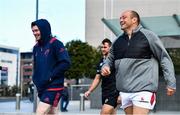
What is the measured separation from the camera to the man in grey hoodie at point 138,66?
573 centimetres

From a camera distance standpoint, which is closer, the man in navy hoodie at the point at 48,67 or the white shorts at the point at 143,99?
the white shorts at the point at 143,99

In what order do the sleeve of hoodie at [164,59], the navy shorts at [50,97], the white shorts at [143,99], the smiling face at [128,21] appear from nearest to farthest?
the sleeve of hoodie at [164,59]
the white shorts at [143,99]
the smiling face at [128,21]
the navy shorts at [50,97]

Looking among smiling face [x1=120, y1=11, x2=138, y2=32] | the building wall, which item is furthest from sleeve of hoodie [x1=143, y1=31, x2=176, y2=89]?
the building wall

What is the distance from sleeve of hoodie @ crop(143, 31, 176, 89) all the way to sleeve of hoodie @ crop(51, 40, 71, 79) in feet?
4.11

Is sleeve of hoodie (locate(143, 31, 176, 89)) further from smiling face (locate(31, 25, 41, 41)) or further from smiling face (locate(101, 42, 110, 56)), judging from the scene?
smiling face (locate(101, 42, 110, 56))

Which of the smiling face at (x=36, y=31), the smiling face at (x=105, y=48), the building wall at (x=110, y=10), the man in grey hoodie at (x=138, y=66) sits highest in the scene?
the building wall at (x=110, y=10)

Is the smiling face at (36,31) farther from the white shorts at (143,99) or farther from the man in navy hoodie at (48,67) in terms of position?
the white shorts at (143,99)

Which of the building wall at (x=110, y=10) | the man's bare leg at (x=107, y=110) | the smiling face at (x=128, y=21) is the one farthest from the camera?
the building wall at (x=110, y=10)

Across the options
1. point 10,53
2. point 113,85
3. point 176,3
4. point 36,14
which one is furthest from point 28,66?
point 113,85

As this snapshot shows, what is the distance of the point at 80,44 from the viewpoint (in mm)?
64875

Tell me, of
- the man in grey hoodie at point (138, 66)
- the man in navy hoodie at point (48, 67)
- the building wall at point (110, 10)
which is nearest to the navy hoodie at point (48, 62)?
the man in navy hoodie at point (48, 67)

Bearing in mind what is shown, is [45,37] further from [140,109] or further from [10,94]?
[10,94]

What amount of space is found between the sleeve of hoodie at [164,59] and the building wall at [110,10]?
72866 millimetres

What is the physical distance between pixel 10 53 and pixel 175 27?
9799 cm
